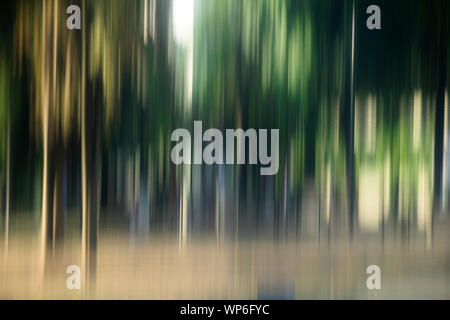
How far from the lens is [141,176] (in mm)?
2373

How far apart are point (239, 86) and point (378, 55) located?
0.64 m

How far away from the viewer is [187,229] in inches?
93.0

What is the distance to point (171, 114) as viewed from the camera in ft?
7.75

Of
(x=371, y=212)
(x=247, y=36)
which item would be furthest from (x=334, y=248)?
(x=247, y=36)

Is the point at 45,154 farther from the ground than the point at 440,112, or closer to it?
closer to it

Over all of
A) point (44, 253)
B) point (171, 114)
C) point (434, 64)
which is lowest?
point (44, 253)
